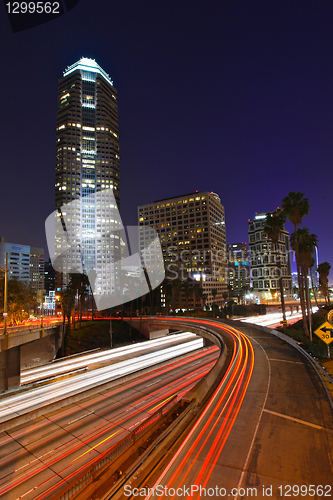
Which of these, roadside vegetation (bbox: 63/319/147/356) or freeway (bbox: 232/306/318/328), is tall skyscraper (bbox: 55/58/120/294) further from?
freeway (bbox: 232/306/318/328)

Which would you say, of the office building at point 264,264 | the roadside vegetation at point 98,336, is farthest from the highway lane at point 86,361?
the office building at point 264,264

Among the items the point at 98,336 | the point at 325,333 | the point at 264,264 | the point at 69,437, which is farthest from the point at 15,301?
the point at 264,264

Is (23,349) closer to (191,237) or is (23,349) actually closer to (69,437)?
(69,437)

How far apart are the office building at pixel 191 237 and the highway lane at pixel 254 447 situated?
124 metres

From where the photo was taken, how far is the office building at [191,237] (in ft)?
490

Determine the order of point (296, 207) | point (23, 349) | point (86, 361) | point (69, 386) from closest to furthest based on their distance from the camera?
point (69, 386) < point (86, 361) < point (296, 207) < point (23, 349)

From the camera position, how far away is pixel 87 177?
165250mm

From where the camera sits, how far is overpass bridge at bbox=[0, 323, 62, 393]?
114 feet

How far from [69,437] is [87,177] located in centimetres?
16627

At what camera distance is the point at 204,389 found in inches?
718

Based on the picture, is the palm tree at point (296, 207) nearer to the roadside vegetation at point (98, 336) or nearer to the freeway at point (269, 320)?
the freeway at point (269, 320)

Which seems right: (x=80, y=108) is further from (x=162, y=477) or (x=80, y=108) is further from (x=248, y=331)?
(x=162, y=477)

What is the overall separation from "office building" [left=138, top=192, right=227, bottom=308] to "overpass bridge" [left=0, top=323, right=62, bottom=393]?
97.4m

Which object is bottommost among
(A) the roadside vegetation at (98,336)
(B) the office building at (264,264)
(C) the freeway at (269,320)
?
(A) the roadside vegetation at (98,336)
